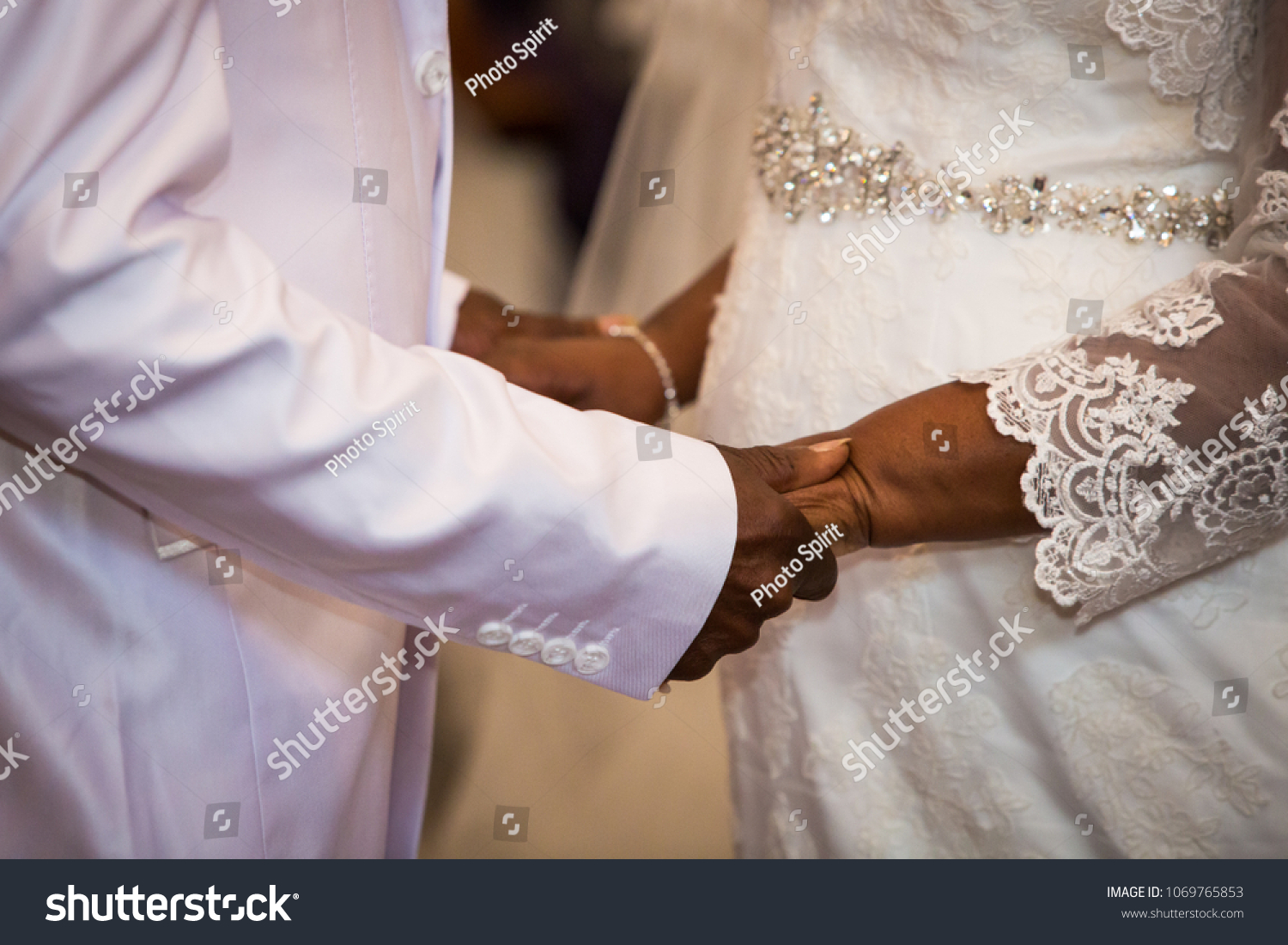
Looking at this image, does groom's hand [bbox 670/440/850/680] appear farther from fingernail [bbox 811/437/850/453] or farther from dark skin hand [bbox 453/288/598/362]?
dark skin hand [bbox 453/288/598/362]

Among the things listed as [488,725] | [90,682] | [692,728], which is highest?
[90,682]

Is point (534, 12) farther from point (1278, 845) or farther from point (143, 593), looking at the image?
point (1278, 845)

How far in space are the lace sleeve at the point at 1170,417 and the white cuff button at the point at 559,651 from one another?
379 millimetres

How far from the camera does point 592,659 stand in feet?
2.56

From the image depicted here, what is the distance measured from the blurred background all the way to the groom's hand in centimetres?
67

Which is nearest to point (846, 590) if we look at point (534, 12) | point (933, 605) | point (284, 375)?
point (933, 605)

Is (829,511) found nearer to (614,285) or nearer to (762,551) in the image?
(762,551)

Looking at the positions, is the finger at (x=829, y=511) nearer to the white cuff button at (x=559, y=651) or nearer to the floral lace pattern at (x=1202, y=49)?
the white cuff button at (x=559, y=651)

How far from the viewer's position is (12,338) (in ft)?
2.00

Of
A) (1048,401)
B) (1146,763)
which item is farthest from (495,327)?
(1146,763)

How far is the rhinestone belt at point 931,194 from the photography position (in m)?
0.84

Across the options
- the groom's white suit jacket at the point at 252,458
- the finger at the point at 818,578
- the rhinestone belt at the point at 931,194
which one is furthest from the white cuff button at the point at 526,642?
the rhinestone belt at the point at 931,194

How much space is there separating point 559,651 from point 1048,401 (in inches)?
17.2
